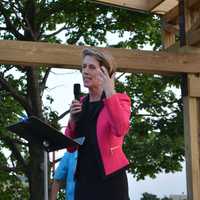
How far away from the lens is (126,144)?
9.07m

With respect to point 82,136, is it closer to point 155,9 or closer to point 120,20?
point 155,9

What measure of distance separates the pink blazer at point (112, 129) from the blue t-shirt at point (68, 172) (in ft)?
0.78

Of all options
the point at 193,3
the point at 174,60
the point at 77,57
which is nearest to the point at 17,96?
the point at 193,3

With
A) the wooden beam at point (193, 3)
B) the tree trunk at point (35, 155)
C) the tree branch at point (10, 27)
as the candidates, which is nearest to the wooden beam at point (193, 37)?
the wooden beam at point (193, 3)

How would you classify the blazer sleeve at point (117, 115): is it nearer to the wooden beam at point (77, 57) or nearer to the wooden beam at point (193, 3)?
the wooden beam at point (77, 57)

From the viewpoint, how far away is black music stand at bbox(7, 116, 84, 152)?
221 centimetres

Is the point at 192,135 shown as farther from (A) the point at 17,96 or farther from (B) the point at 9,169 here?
(B) the point at 9,169

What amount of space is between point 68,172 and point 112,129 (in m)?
0.49

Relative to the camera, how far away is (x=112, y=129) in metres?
2.15

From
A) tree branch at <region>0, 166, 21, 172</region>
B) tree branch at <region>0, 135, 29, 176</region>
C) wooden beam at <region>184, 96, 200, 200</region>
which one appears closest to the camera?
wooden beam at <region>184, 96, 200, 200</region>

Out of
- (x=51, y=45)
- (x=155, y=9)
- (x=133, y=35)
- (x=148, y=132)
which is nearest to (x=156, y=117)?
(x=148, y=132)

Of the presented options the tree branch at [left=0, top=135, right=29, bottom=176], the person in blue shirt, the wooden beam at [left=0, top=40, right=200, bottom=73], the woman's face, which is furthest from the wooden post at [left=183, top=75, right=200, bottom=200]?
the tree branch at [left=0, top=135, right=29, bottom=176]

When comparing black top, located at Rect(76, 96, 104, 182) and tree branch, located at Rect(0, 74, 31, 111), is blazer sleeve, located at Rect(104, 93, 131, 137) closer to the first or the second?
black top, located at Rect(76, 96, 104, 182)

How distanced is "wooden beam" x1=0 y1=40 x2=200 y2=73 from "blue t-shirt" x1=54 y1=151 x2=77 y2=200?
1889 millimetres
